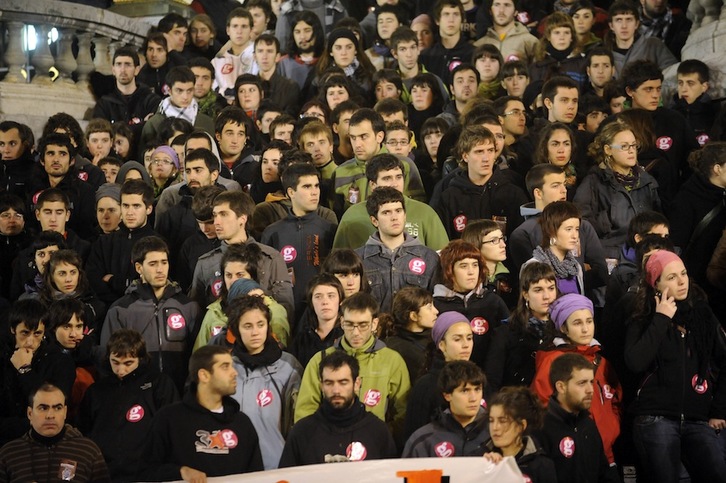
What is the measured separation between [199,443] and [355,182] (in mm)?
3612

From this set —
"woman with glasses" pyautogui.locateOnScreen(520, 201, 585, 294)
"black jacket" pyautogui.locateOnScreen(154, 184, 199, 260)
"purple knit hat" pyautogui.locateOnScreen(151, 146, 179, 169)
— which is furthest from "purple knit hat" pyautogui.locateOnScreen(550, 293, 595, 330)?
"purple knit hat" pyautogui.locateOnScreen(151, 146, 179, 169)

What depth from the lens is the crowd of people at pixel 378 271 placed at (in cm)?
818

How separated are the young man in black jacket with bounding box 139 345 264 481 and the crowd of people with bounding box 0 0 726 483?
0.05 feet

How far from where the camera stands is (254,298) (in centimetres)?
877

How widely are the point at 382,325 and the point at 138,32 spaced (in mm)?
7631

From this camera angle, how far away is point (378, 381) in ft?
28.0

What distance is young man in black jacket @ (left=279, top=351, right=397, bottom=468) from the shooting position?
8.02m

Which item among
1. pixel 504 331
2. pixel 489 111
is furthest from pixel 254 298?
pixel 489 111

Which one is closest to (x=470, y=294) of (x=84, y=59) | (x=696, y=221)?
(x=696, y=221)

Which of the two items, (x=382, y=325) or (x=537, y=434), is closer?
(x=537, y=434)

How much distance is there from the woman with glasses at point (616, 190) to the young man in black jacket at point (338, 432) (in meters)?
3.14

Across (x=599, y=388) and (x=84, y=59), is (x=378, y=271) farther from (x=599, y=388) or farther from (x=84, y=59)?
(x=84, y=59)

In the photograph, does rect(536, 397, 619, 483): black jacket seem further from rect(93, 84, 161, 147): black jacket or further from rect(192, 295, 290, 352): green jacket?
rect(93, 84, 161, 147): black jacket

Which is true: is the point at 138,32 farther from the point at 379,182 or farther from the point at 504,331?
the point at 504,331
